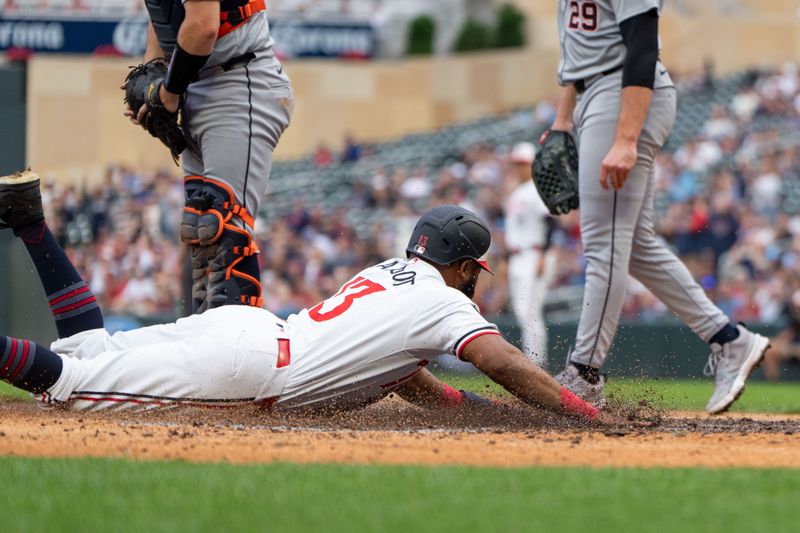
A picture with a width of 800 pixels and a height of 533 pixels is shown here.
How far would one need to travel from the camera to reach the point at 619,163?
5.80 meters

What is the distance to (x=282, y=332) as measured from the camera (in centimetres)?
511

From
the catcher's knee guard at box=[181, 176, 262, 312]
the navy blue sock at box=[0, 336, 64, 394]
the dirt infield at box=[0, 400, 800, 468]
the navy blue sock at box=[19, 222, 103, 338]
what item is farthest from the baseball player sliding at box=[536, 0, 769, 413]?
the navy blue sock at box=[0, 336, 64, 394]

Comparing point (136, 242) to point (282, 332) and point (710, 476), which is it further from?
point (710, 476)

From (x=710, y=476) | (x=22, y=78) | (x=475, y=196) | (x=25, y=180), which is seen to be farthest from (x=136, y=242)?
(x=710, y=476)

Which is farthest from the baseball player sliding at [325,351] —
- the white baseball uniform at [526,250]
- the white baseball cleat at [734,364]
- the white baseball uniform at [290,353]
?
the white baseball uniform at [526,250]

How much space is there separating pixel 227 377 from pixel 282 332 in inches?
11.2

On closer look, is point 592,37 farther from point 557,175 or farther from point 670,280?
point 670,280

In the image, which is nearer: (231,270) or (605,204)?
(231,270)

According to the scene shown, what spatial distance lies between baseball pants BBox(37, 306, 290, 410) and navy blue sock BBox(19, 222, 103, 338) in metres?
0.35

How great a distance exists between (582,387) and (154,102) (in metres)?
2.37

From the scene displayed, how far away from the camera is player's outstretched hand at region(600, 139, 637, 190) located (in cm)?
580

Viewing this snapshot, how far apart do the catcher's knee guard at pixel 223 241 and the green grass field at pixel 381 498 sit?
5.78ft

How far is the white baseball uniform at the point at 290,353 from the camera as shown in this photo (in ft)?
16.4

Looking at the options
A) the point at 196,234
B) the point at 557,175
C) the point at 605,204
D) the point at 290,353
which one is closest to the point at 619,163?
the point at 605,204
